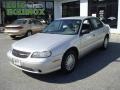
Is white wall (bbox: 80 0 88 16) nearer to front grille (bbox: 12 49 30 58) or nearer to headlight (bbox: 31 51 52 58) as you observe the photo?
front grille (bbox: 12 49 30 58)

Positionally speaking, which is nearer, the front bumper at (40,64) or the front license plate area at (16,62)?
the front bumper at (40,64)

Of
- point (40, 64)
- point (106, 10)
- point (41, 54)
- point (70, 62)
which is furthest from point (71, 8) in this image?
point (40, 64)

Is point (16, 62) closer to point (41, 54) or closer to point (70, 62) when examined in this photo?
point (41, 54)

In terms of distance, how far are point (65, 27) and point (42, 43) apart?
147cm

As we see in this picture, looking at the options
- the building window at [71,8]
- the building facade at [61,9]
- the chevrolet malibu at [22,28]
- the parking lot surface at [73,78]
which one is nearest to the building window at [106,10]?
the building facade at [61,9]

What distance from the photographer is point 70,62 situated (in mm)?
6180

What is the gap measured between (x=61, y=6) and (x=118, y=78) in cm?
1786

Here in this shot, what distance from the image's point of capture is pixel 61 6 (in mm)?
22812

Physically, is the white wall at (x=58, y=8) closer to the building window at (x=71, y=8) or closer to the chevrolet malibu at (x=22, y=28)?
the building window at (x=71, y=8)

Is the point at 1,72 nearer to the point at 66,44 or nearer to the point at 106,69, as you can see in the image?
the point at 66,44

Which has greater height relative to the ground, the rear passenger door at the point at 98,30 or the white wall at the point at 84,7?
the white wall at the point at 84,7

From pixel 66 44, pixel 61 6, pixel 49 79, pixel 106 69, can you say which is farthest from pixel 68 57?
pixel 61 6

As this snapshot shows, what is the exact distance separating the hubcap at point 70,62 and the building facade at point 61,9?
1008cm

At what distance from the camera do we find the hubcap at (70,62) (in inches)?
239
